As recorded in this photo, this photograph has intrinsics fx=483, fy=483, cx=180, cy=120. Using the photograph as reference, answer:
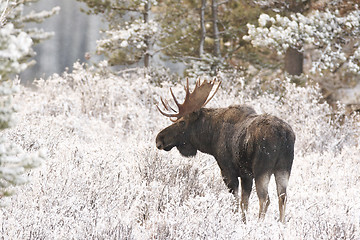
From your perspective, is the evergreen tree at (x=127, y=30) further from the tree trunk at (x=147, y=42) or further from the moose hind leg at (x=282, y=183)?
the moose hind leg at (x=282, y=183)

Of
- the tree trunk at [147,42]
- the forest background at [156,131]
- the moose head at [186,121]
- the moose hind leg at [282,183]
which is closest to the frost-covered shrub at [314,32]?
the forest background at [156,131]

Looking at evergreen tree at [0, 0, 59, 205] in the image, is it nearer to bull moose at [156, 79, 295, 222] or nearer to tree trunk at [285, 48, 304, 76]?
bull moose at [156, 79, 295, 222]

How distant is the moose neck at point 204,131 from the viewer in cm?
474

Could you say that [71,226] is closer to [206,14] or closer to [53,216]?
[53,216]

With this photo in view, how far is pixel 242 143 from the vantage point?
4211mm

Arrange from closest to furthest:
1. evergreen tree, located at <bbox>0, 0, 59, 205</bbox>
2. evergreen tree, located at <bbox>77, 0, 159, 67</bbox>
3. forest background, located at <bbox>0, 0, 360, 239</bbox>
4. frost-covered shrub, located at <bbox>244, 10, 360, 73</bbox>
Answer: evergreen tree, located at <bbox>0, 0, 59, 205</bbox> → forest background, located at <bbox>0, 0, 360, 239</bbox> → frost-covered shrub, located at <bbox>244, 10, 360, 73</bbox> → evergreen tree, located at <bbox>77, 0, 159, 67</bbox>

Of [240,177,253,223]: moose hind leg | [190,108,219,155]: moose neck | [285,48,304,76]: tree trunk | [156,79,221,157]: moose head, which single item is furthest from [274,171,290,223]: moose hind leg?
[285,48,304,76]: tree trunk

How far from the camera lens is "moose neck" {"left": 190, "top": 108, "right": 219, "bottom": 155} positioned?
4.74 metres

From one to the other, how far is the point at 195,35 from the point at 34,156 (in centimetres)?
1208

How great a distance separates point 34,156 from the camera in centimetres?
246

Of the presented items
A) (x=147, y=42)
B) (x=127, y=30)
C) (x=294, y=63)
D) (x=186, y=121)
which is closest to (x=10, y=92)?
(x=186, y=121)

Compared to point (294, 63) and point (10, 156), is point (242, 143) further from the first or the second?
point (294, 63)

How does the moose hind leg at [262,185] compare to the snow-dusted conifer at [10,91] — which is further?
the moose hind leg at [262,185]

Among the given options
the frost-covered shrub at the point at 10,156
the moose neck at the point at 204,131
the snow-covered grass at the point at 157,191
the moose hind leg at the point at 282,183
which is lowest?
the snow-covered grass at the point at 157,191
